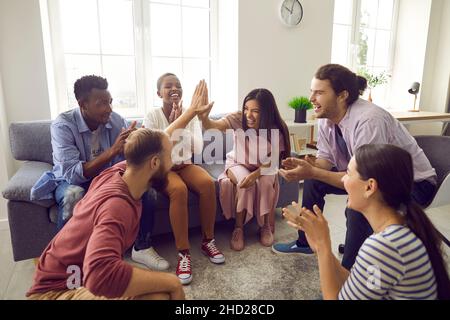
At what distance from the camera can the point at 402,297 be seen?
94cm

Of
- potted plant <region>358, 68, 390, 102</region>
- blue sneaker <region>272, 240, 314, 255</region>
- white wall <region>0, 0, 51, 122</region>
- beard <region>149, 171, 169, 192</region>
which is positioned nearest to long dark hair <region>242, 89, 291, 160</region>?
blue sneaker <region>272, 240, 314, 255</region>

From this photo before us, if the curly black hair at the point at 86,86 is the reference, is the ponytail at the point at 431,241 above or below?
below

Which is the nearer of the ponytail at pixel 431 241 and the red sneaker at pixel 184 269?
the ponytail at pixel 431 241

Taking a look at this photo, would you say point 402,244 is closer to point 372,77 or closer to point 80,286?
point 80,286

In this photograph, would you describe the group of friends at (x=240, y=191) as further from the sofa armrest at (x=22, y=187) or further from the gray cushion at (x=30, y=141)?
the gray cushion at (x=30, y=141)

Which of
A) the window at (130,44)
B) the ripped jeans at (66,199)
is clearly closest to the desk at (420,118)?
the window at (130,44)

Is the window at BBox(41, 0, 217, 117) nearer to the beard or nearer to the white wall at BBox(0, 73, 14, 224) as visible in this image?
the white wall at BBox(0, 73, 14, 224)

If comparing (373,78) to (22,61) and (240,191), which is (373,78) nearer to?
(240,191)

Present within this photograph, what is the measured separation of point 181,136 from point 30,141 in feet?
3.27

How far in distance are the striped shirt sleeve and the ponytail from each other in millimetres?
124

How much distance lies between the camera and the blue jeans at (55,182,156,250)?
5.79 feet

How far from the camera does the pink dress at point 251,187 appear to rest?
218 centimetres

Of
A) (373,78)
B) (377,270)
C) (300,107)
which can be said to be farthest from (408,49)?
(377,270)
